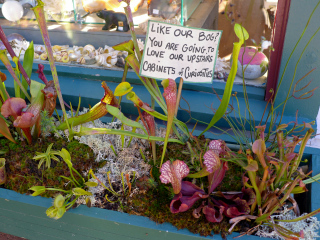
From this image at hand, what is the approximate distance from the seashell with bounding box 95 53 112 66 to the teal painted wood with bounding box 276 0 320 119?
2.51ft

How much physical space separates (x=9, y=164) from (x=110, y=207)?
34cm

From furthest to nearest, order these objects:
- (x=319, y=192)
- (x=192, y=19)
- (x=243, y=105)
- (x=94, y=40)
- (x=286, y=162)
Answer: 1. (x=94, y=40)
2. (x=192, y=19)
3. (x=243, y=105)
4. (x=319, y=192)
5. (x=286, y=162)

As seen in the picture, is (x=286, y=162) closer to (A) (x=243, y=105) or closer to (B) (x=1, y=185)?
(A) (x=243, y=105)

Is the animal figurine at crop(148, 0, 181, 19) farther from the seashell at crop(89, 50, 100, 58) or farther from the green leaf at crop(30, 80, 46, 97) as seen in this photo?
the green leaf at crop(30, 80, 46, 97)

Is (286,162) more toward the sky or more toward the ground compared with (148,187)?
more toward the sky

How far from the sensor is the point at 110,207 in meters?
0.76

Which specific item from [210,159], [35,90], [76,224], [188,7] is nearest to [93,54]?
[188,7]

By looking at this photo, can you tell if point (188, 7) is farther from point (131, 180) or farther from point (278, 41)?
point (131, 180)

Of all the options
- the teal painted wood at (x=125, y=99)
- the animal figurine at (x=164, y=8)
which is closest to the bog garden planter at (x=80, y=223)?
the teal painted wood at (x=125, y=99)

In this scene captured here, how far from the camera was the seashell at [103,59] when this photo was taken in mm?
1301

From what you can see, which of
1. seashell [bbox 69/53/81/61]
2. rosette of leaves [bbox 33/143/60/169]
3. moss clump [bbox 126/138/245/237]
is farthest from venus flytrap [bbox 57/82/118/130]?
seashell [bbox 69/53/81/61]

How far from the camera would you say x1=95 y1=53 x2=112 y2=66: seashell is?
1.30 meters

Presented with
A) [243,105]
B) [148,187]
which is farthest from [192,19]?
[148,187]

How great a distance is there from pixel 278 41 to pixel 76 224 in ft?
2.86
